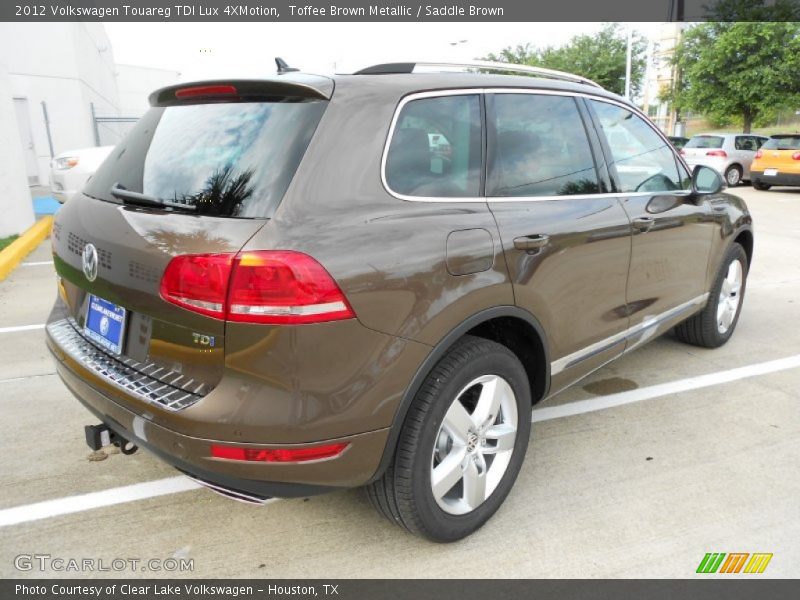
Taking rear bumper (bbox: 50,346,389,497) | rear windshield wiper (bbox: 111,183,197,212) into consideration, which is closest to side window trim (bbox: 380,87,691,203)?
rear windshield wiper (bbox: 111,183,197,212)

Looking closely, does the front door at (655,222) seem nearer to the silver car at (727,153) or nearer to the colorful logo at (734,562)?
the colorful logo at (734,562)

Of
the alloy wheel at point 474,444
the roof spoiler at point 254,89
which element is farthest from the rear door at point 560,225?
the roof spoiler at point 254,89

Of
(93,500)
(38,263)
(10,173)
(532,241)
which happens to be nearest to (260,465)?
(93,500)

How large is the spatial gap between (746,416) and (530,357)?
1644 millimetres

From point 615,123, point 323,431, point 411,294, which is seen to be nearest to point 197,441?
point 323,431

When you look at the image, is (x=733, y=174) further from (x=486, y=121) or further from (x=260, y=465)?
(x=260, y=465)

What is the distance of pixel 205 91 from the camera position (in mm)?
2373

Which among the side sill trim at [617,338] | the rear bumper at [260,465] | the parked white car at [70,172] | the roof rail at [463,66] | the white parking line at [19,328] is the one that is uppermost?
the roof rail at [463,66]

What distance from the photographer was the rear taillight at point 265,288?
1.85m

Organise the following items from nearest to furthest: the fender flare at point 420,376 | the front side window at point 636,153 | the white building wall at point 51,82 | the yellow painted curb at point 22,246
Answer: the fender flare at point 420,376 → the front side window at point 636,153 → the yellow painted curb at point 22,246 → the white building wall at point 51,82

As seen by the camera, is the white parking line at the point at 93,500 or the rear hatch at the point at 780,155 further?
the rear hatch at the point at 780,155

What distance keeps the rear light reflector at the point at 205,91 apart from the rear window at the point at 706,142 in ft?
61.0

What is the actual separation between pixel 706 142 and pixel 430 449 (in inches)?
742

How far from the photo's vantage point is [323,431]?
76.7 inches
